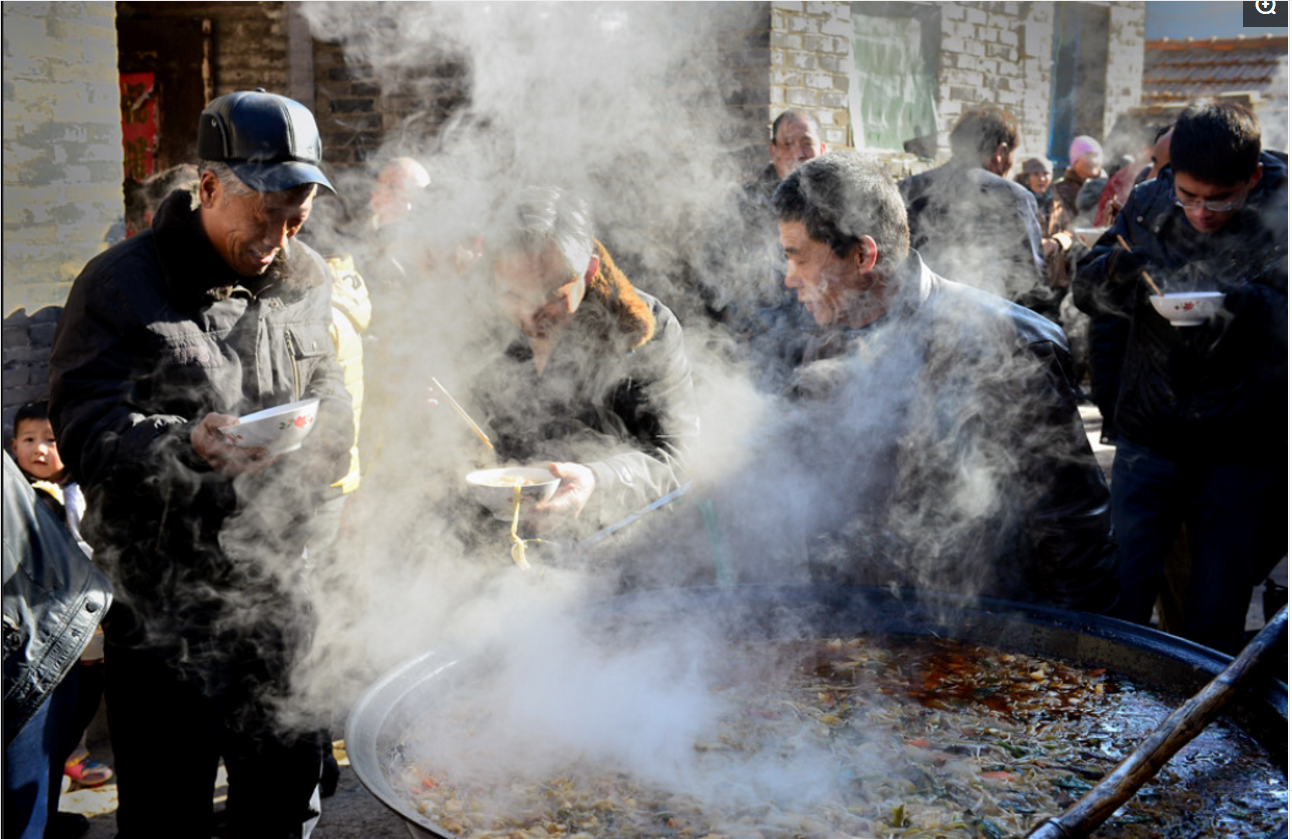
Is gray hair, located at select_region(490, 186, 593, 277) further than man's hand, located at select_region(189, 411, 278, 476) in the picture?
Yes

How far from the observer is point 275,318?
2842 mm

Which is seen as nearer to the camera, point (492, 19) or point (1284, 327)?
point (1284, 327)

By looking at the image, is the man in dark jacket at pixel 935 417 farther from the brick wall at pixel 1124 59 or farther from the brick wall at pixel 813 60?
the brick wall at pixel 1124 59

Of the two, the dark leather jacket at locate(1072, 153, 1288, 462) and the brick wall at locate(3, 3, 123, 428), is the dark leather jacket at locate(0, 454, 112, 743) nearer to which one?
the brick wall at locate(3, 3, 123, 428)

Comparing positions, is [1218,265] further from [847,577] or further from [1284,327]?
[847,577]

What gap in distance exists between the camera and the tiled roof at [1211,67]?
16.2 m

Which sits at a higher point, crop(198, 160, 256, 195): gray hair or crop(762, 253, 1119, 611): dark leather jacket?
crop(198, 160, 256, 195): gray hair

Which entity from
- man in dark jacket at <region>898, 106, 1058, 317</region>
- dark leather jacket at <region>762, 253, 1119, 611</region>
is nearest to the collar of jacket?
dark leather jacket at <region>762, 253, 1119, 611</region>

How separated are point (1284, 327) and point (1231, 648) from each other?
1.13m

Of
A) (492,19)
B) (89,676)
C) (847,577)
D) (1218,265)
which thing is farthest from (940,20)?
(89,676)

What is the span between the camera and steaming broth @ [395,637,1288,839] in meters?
1.97

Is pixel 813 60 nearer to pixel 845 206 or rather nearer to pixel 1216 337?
pixel 1216 337

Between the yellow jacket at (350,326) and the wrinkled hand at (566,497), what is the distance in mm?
1476

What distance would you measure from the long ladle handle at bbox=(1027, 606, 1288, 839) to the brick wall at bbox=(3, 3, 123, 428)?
4.45m
